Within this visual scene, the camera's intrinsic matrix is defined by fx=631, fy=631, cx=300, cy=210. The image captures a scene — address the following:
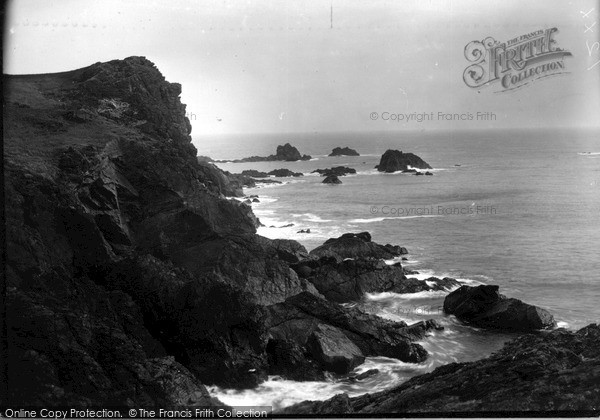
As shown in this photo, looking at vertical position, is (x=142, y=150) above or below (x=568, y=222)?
above

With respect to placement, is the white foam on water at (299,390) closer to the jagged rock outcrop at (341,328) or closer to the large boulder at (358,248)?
the jagged rock outcrop at (341,328)

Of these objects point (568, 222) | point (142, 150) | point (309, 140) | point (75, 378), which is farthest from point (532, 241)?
point (75, 378)

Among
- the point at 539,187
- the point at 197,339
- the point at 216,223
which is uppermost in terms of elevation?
the point at 539,187

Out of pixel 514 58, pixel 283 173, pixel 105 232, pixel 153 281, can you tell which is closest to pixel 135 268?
pixel 153 281

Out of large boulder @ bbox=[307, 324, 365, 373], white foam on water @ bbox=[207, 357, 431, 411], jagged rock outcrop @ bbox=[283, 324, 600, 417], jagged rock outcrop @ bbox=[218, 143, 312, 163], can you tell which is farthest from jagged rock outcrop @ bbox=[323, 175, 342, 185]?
jagged rock outcrop @ bbox=[283, 324, 600, 417]

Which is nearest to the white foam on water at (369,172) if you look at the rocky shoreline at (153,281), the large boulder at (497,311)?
the rocky shoreline at (153,281)

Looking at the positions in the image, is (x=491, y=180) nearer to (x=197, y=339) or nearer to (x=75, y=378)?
(x=197, y=339)

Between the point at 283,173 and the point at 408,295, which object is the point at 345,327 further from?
Result: the point at 283,173
